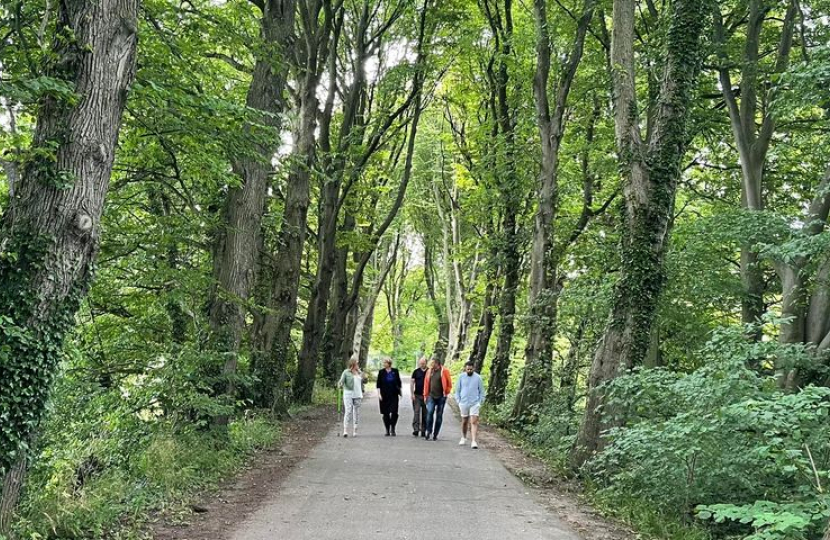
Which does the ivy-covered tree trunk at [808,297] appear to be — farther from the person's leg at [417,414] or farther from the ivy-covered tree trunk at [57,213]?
the ivy-covered tree trunk at [57,213]

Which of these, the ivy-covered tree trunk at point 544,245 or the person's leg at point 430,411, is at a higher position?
the ivy-covered tree trunk at point 544,245

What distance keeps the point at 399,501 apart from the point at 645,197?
567 centimetres

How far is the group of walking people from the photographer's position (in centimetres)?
1374

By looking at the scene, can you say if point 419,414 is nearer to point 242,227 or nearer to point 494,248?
point 242,227

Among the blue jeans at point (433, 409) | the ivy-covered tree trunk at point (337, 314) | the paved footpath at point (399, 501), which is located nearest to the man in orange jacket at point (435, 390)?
the blue jeans at point (433, 409)

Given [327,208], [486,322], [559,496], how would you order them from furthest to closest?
[486,322] → [327,208] → [559,496]

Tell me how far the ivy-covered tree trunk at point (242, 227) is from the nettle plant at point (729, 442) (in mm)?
6197

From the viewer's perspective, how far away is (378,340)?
52.8 metres

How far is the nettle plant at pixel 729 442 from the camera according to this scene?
610cm

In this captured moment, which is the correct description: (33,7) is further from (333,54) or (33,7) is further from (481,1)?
(481,1)

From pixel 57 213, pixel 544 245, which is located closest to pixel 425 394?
pixel 544 245

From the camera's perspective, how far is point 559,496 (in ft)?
29.9

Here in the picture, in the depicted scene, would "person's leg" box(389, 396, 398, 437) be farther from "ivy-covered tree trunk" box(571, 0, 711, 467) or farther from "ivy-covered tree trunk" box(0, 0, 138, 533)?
"ivy-covered tree trunk" box(0, 0, 138, 533)

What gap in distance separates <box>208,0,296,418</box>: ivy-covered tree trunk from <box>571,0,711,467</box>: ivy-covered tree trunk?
567cm
